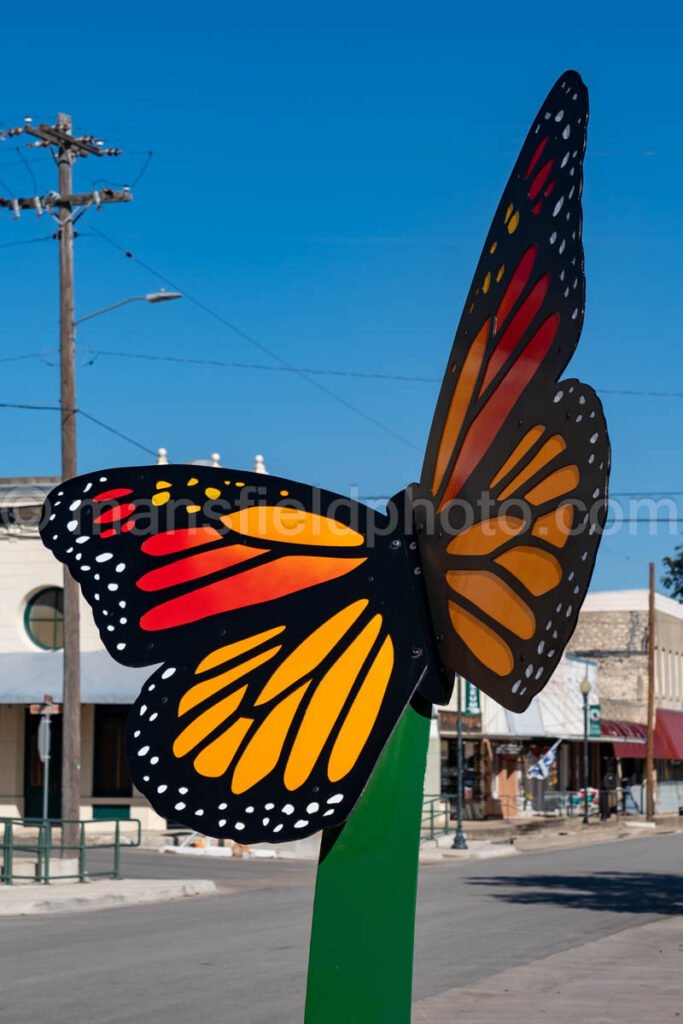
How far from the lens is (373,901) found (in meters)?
4.94

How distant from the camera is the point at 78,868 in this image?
77.7 feet

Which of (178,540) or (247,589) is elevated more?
(178,540)

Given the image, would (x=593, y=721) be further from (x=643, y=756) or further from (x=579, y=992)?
(x=579, y=992)

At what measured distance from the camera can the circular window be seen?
3475 cm

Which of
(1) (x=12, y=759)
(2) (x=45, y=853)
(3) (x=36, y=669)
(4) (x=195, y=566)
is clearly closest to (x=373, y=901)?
(4) (x=195, y=566)

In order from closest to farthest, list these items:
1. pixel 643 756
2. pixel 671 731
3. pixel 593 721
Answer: pixel 593 721 < pixel 643 756 < pixel 671 731

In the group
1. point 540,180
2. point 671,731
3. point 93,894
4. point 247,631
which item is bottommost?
point 671,731

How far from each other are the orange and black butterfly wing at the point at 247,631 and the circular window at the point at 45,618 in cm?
2984

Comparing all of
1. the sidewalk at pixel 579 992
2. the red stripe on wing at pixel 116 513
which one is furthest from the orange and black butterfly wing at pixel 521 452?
the sidewalk at pixel 579 992

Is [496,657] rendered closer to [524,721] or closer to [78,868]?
[78,868]

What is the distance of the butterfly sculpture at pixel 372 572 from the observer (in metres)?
4.56

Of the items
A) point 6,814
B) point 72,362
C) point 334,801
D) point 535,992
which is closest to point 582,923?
point 535,992

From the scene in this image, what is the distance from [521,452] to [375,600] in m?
0.73

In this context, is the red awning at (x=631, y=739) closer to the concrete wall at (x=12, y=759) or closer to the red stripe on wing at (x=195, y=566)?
the concrete wall at (x=12, y=759)
